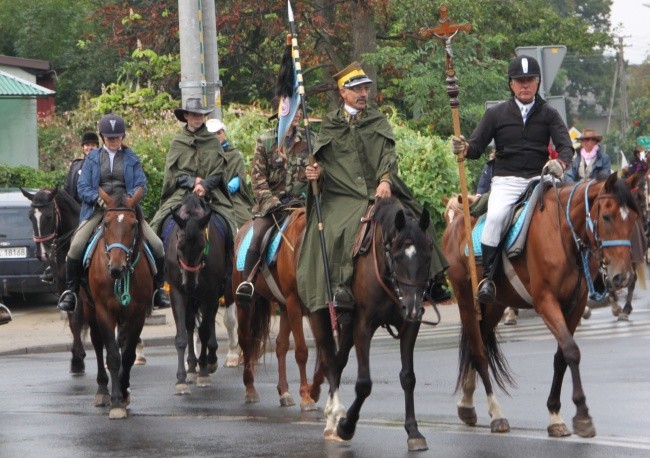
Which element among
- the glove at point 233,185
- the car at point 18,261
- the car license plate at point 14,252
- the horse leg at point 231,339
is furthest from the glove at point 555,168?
the car license plate at point 14,252

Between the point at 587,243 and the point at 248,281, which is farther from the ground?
the point at 587,243

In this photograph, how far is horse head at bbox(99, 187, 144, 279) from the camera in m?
13.5

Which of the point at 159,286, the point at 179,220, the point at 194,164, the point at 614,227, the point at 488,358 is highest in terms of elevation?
the point at 194,164

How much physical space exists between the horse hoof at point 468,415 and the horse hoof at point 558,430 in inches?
41.6

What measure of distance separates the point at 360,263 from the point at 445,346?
7898mm

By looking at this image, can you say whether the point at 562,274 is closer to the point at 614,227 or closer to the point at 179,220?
the point at 614,227

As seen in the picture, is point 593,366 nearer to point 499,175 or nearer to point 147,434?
point 499,175

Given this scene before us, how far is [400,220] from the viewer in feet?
34.9

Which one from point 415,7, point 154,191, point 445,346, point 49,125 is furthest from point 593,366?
point 49,125

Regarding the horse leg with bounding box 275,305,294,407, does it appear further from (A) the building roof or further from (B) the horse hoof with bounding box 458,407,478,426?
(A) the building roof

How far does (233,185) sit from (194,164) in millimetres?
734

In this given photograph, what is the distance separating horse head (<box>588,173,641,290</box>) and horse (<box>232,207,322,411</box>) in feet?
8.48

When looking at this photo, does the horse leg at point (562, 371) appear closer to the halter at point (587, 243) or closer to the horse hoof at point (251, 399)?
the halter at point (587, 243)

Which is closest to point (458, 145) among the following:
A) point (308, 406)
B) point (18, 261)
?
point (308, 406)
